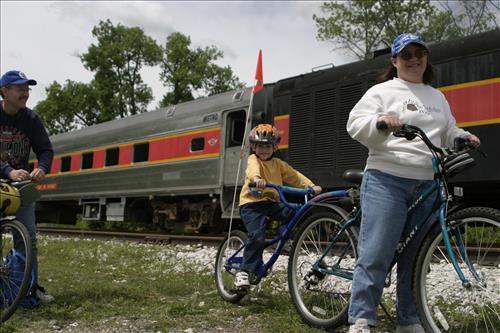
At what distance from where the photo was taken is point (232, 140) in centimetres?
1161

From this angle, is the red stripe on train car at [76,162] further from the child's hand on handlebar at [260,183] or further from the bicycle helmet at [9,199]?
the child's hand on handlebar at [260,183]

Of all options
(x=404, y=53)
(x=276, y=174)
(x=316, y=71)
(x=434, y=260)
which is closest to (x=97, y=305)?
(x=276, y=174)

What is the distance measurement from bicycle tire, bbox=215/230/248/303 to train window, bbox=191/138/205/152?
7.44 meters

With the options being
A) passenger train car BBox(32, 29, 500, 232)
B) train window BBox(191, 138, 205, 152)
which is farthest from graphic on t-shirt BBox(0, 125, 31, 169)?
train window BBox(191, 138, 205, 152)

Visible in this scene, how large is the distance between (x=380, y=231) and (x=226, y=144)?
8868 mm

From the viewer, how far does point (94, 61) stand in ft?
127

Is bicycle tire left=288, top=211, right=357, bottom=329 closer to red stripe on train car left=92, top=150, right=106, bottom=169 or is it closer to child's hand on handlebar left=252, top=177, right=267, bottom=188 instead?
child's hand on handlebar left=252, top=177, right=267, bottom=188

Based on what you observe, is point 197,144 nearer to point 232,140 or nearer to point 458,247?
point 232,140

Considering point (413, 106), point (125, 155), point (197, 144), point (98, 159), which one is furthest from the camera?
point (98, 159)

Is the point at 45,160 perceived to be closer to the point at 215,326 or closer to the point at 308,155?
the point at 215,326

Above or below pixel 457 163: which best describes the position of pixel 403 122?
above

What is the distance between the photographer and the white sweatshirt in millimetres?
2898

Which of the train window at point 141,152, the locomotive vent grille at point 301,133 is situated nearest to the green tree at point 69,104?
the train window at point 141,152

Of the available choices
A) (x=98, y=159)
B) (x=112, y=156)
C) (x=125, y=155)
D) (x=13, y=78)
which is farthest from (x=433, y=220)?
(x=98, y=159)
